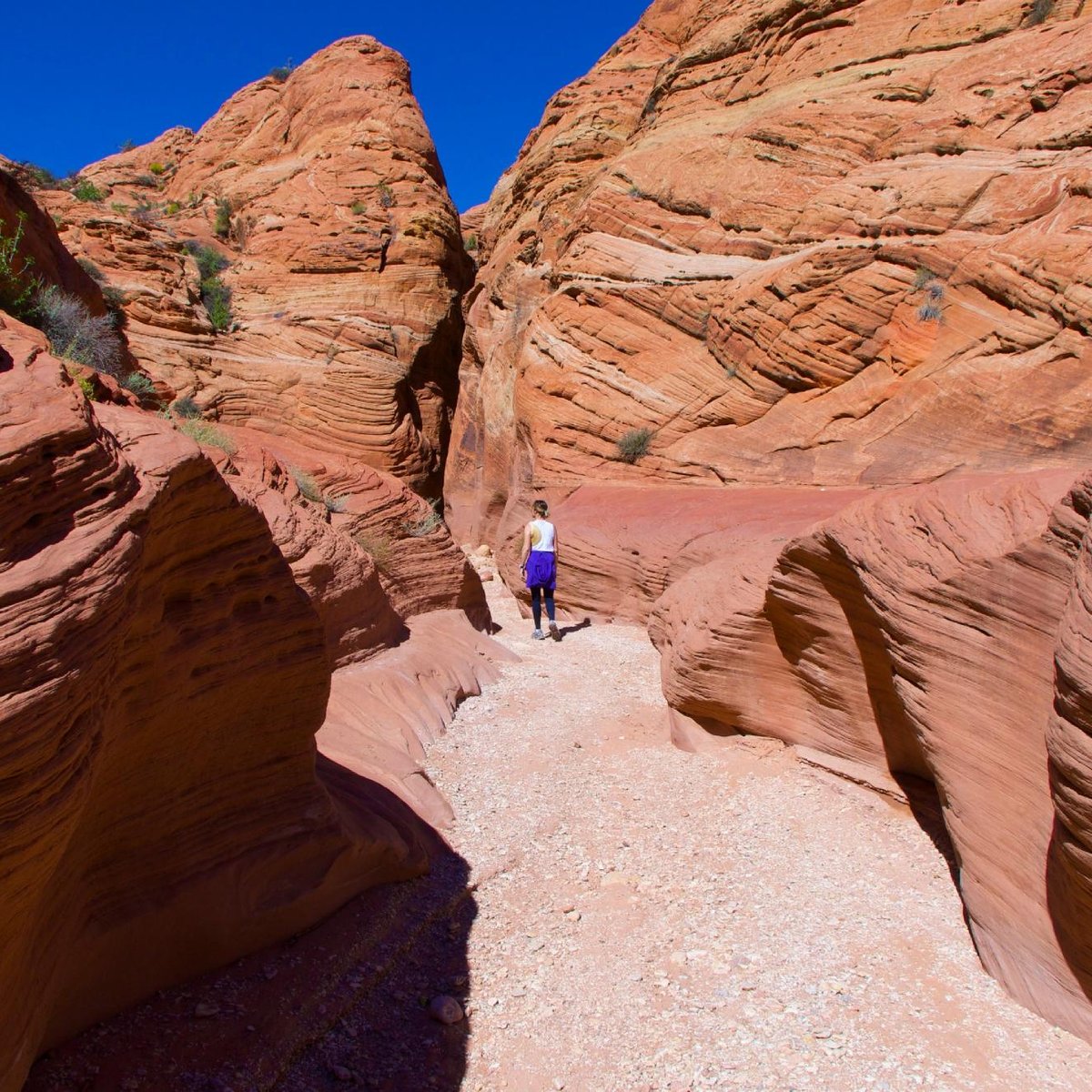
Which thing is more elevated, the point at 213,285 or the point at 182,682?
the point at 213,285

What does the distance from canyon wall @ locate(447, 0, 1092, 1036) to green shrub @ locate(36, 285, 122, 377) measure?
6868mm

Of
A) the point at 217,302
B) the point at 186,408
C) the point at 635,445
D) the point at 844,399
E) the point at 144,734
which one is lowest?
the point at 635,445

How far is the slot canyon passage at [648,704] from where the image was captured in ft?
9.45

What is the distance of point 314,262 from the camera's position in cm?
1955

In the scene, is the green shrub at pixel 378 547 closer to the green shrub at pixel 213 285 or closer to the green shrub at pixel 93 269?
the green shrub at pixel 93 269

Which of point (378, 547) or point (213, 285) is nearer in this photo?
point (378, 547)

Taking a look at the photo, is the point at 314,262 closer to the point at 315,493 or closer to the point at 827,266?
the point at 827,266

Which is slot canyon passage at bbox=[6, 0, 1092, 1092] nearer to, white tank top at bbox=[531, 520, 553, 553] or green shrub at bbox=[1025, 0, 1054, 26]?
green shrub at bbox=[1025, 0, 1054, 26]

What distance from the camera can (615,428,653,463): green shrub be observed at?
15.0m

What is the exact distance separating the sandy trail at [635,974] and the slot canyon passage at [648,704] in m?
0.02

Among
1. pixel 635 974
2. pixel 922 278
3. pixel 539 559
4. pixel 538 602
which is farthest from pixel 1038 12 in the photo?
pixel 635 974

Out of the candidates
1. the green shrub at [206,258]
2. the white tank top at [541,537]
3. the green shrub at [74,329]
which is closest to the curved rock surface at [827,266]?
the white tank top at [541,537]

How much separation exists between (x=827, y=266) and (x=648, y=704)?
32.0 ft

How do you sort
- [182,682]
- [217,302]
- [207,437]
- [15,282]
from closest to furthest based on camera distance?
[182,682] → [15,282] → [207,437] → [217,302]
